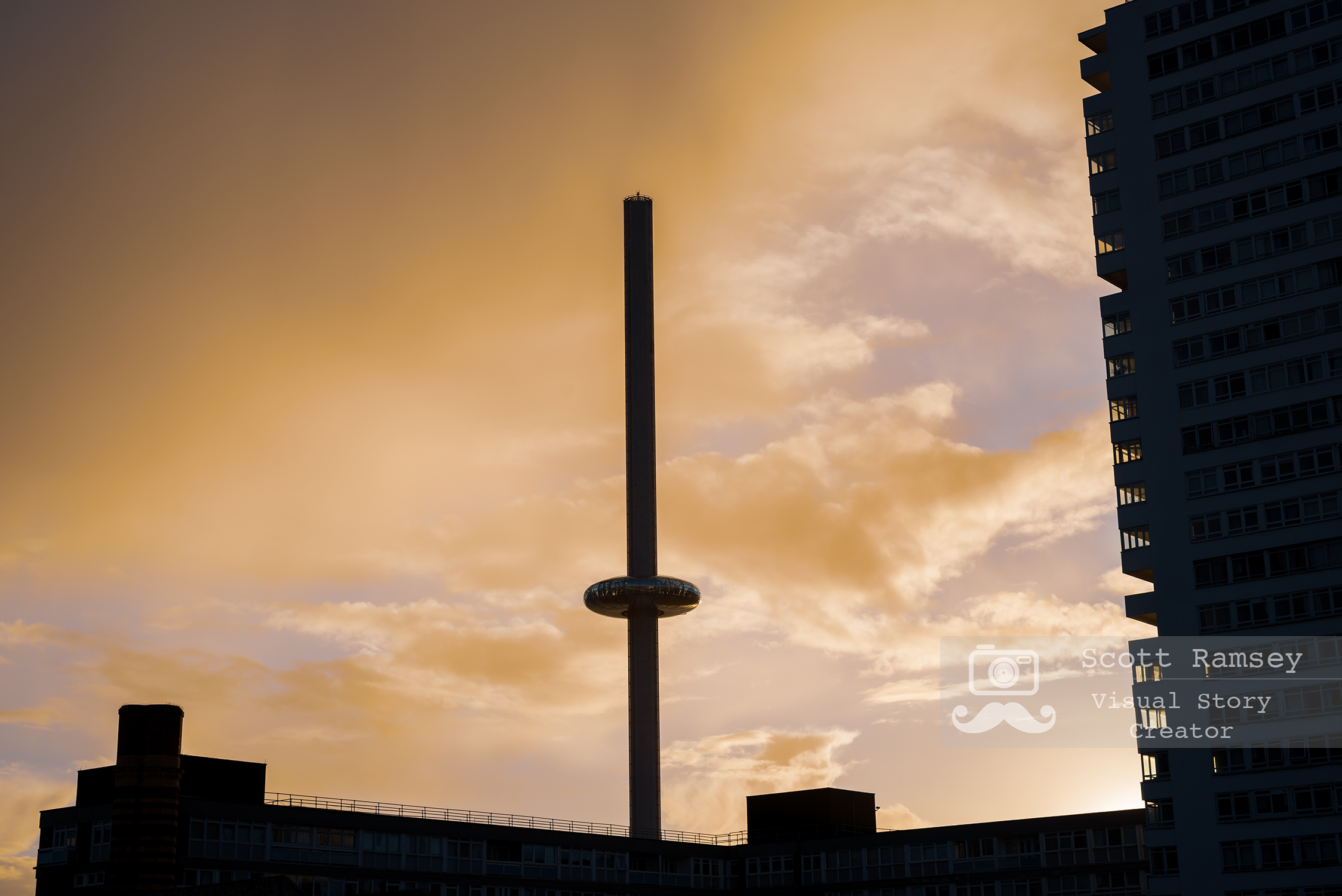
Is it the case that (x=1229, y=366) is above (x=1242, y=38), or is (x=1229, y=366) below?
below

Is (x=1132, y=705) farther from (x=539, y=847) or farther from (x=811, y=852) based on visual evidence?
(x=539, y=847)

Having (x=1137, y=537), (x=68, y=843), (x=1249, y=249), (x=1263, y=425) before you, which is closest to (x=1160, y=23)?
(x=1249, y=249)

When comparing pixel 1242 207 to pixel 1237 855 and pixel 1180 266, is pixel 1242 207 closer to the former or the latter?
pixel 1180 266

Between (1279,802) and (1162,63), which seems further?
(1162,63)

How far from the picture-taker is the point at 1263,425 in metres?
→ 84.7

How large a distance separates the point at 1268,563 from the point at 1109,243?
22.3 m

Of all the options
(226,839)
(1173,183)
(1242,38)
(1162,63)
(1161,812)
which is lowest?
(226,839)

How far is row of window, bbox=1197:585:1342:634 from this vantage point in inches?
3145

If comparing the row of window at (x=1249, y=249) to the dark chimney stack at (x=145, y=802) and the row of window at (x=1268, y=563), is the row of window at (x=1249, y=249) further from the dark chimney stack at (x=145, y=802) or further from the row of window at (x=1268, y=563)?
the dark chimney stack at (x=145, y=802)

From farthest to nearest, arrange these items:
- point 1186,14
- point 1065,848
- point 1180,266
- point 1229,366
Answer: point 1065,848 < point 1186,14 < point 1180,266 < point 1229,366

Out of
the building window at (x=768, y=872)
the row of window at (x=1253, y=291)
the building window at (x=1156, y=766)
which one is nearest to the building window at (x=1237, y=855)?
the building window at (x=1156, y=766)

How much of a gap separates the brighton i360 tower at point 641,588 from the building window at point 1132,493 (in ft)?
179

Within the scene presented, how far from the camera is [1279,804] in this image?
7831 centimetres

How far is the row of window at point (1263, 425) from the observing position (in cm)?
8244
